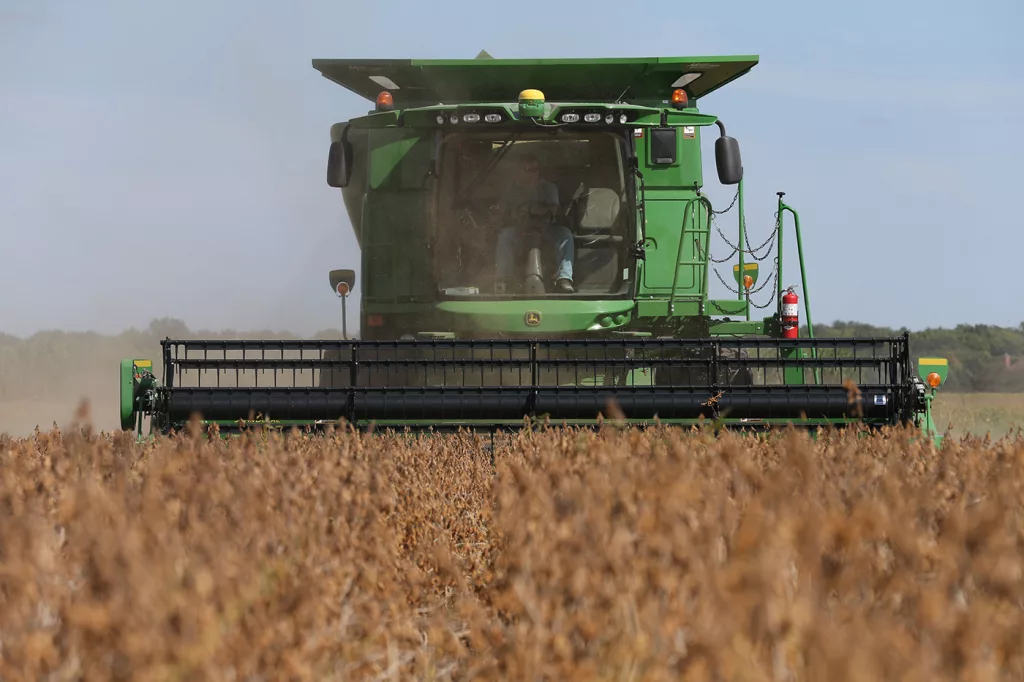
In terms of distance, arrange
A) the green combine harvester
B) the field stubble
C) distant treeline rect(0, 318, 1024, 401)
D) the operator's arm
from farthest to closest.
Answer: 1. distant treeline rect(0, 318, 1024, 401)
2. the operator's arm
3. the green combine harvester
4. the field stubble

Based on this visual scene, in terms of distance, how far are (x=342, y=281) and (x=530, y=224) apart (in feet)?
5.09

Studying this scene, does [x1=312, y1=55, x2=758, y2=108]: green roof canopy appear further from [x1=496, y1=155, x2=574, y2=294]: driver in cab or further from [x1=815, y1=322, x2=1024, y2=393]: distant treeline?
[x1=815, y1=322, x2=1024, y2=393]: distant treeline

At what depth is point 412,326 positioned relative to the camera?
8.66m

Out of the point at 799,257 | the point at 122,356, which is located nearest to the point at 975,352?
the point at 122,356

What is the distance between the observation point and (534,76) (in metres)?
8.85

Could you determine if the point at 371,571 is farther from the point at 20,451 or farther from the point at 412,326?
the point at 412,326

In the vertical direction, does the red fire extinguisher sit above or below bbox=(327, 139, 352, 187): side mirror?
below

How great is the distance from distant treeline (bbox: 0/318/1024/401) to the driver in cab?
20.1 metres

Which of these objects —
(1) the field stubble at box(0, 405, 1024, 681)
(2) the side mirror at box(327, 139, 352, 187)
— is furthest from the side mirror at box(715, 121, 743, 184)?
(1) the field stubble at box(0, 405, 1024, 681)

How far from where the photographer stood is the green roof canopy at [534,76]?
878 centimetres

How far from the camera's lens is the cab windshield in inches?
331

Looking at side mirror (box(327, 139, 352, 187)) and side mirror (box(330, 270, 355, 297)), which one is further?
side mirror (box(330, 270, 355, 297))

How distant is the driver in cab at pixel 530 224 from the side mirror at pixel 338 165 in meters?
1.02

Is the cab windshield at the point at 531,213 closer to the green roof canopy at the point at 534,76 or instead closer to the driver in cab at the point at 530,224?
the driver in cab at the point at 530,224
